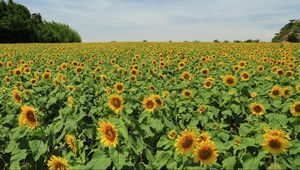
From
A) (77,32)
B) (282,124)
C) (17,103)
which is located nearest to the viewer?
(282,124)

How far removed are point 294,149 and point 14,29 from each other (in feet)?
176

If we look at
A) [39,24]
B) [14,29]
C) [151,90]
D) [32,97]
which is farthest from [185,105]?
[39,24]

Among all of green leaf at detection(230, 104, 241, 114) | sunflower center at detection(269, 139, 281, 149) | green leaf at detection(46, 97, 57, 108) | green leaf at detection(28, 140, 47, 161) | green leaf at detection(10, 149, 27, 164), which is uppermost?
sunflower center at detection(269, 139, 281, 149)

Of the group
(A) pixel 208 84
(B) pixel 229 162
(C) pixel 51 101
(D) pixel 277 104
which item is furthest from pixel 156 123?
(A) pixel 208 84

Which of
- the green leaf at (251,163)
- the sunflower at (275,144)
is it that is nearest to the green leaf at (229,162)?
the green leaf at (251,163)

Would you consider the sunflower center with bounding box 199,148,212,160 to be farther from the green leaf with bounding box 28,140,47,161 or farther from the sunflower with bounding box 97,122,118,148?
the green leaf with bounding box 28,140,47,161

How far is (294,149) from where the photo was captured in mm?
3754

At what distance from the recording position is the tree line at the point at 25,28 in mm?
53250

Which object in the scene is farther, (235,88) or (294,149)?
(235,88)

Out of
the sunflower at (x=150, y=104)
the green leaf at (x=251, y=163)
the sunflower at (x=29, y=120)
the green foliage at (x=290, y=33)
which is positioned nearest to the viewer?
the green leaf at (x=251, y=163)

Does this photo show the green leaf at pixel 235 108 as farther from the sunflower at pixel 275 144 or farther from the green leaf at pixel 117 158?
the green leaf at pixel 117 158

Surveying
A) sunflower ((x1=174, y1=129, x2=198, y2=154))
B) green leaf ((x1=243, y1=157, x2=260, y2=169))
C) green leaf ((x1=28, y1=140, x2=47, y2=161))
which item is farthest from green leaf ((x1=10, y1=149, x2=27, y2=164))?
green leaf ((x1=243, y1=157, x2=260, y2=169))

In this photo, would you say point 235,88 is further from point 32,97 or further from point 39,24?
point 39,24

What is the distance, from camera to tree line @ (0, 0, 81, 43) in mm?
53250
